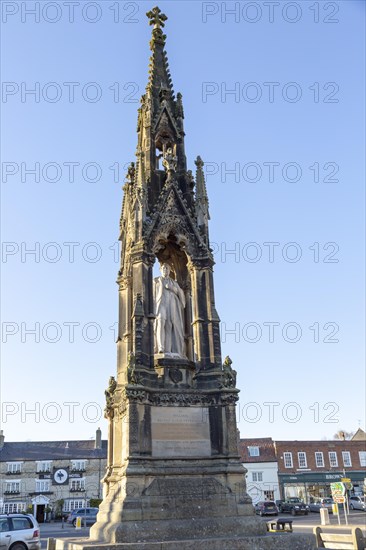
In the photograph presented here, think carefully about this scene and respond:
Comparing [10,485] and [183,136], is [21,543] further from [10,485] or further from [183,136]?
[10,485]

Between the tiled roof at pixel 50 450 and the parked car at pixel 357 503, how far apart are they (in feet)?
84.8

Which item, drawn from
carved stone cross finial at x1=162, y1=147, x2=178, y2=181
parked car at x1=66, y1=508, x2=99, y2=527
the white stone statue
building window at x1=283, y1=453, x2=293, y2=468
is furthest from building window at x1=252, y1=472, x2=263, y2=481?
carved stone cross finial at x1=162, y1=147, x2=178, y2=181

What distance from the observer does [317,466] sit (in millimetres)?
57625

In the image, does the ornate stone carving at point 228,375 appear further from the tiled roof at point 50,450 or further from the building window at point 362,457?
the building window at point 362,457

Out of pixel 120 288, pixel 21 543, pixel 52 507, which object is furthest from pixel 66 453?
pixel 120 288

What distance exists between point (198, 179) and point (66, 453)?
163 ft

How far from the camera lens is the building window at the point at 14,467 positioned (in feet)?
179

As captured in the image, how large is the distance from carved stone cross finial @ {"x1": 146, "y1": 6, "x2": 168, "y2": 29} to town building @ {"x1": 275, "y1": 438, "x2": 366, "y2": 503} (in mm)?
50115

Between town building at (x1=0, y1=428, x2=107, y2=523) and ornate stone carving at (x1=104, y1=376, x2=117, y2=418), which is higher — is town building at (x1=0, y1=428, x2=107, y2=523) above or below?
below

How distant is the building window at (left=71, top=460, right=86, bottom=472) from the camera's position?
55438 millimetres

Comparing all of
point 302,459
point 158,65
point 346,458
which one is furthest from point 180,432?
point 346,458

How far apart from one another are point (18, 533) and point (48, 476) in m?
37.9

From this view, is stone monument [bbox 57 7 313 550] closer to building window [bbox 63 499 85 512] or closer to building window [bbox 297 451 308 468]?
building window [bbox 63 499 85 512]

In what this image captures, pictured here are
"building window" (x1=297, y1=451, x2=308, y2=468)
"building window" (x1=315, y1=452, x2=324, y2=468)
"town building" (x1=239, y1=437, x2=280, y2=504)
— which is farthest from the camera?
"building window" (x1=315, y1=452, x2=324, y2=468)
